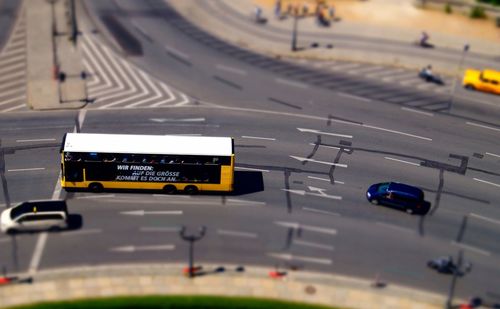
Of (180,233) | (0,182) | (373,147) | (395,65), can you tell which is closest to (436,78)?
(395,65)

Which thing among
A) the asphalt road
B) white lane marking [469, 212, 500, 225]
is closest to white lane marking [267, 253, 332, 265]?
the asphalt road

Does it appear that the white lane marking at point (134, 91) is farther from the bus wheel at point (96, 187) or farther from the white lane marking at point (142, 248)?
the white lane marking at point (142, 248)

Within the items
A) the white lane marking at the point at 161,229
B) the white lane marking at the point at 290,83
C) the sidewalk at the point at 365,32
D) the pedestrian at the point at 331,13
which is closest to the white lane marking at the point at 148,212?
the white lane marking at the point at 161,229

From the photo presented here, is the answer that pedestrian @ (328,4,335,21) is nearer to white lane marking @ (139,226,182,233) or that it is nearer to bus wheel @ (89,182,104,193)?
bus wheel @ (89,182,104,193)

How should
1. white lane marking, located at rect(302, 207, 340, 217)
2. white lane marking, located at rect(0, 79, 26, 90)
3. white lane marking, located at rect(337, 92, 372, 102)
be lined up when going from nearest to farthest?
white lane marking, located at rect(302, 207, 340, 217)
white lane marking, located at rect(337, 92, 372, 102)
white lane marking, located at rect(0, 79, 26, 90)

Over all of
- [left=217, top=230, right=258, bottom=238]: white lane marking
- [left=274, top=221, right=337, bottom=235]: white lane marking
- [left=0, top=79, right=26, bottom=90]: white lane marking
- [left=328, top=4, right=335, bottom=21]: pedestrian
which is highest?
[left=328, top=4, right=335, bottom=21]: pedestrian

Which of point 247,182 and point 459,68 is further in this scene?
point 459,68

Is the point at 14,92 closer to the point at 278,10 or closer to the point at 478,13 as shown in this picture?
the point at 278,10

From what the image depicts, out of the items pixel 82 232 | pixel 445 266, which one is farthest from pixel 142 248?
pixel 445 266
